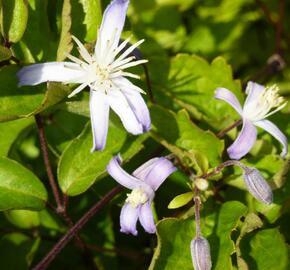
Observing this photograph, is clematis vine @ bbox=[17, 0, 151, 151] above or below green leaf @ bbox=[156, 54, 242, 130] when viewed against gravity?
above

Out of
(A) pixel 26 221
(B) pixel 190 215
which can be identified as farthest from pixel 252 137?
(A) pixel 26 221

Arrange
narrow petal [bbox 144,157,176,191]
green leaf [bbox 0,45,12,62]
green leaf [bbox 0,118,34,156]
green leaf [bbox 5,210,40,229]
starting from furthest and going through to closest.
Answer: green leaf [bbox 5,210,40,229], green leaf [bbox 0,118,34,156], narrow petal [bbox 144,157,176,191], green leaf [bbox 0,45,12,62]

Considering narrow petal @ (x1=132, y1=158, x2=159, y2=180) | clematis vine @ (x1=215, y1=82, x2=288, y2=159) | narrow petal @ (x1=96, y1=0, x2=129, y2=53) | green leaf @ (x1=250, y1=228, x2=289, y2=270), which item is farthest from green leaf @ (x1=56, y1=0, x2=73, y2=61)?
green leaf @ (x1=250, y1=228, x2=289, y2=270)

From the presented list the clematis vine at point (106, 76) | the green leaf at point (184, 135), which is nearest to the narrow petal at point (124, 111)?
the clematis vine at point (106, 76)

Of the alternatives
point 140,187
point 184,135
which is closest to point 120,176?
point 140,187

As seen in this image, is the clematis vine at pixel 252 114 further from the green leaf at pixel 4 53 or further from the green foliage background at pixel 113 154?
the green leaf at pixel 4 53

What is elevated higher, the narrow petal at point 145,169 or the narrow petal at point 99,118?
the narrow petal at point 99,118

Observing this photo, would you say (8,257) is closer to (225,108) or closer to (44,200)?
(44,200)

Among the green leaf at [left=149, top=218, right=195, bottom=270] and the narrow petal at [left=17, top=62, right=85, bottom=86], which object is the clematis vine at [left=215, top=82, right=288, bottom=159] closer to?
the green leaf at [left=149, top=218, right=195, bottom=270]
